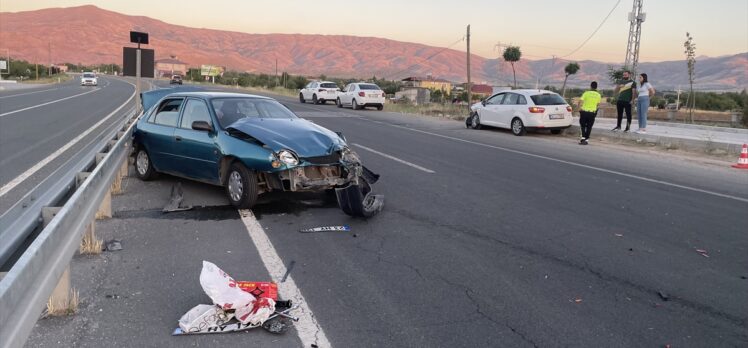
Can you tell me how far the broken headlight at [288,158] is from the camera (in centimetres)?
700

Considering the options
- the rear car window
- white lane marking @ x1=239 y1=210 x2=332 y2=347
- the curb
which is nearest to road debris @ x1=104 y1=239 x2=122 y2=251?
white lane marking @ x1=239 y1=210 x2=332 y2=347

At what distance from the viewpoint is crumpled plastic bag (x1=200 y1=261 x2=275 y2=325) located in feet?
13.4

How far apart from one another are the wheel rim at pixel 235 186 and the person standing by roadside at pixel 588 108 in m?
12.9

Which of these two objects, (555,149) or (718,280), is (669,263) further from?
(555,149)

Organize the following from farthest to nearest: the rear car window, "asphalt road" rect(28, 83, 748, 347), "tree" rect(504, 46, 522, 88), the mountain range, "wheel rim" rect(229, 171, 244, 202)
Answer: the mountain range
"tree" rect(504, 46, 522, 88)
the rear car window
"wheel rim" rect(229, 171, 244, 202)
"asphalt road" rect(28, 83, 748, 347)

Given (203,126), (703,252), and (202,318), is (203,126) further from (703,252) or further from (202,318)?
(703,252)

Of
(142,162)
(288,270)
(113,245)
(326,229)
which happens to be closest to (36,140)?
(142,162)

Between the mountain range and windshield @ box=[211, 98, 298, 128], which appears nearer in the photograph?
windshield @ box=[211, 98, 298, 128]

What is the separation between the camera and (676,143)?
55.7 ft

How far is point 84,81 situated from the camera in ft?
184

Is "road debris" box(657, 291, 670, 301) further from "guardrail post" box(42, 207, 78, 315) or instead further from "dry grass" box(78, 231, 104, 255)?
"dry grass" box(78, 231, 104, 255)

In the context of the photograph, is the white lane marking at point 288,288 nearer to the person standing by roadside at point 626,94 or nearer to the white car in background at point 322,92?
the person standing by roadside at point 626,94

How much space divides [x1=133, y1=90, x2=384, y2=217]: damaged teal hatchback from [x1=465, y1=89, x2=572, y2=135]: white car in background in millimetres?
11823

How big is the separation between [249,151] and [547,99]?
559 inches
